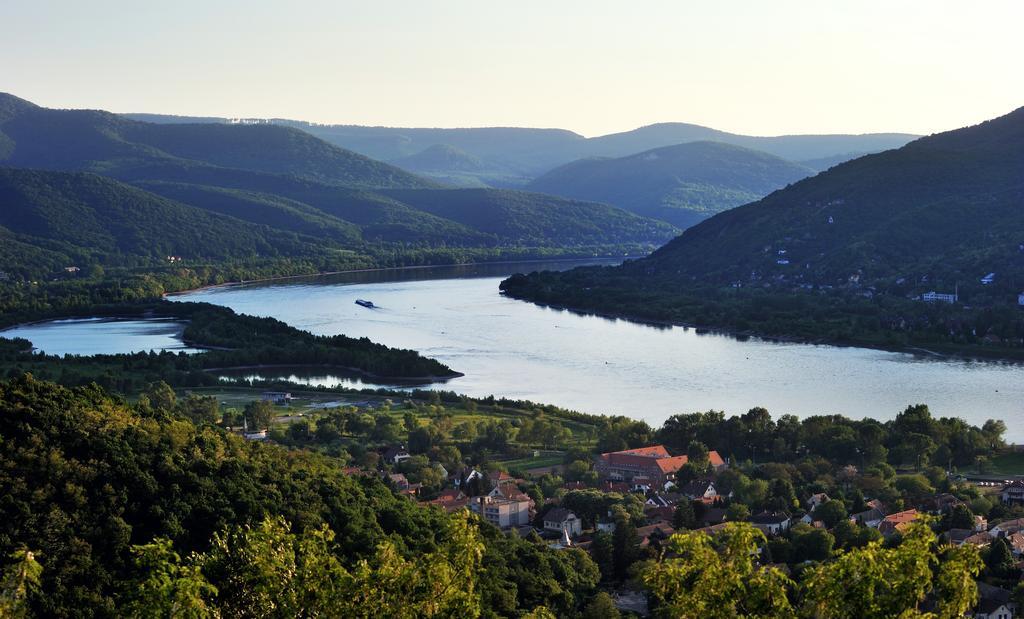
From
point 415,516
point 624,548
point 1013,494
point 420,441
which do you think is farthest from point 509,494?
point 1013,494

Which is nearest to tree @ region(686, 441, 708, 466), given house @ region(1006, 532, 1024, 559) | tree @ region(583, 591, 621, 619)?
house @ region(1006, 532, 1024, 559)

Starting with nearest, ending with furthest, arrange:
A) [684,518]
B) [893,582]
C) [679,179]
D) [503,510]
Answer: [893,582] → [684,518] → [503,510] → [679,179]

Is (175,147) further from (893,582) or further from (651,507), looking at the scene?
(893,582)

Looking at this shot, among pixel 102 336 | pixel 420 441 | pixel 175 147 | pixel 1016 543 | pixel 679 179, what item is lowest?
pixel 1016 543

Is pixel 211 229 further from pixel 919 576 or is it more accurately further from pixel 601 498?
pixel 919 576

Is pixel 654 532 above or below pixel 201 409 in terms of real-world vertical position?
below

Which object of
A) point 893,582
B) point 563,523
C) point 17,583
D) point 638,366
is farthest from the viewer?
point 638,366

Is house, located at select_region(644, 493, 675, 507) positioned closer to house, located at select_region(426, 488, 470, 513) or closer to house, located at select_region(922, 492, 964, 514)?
house, located at select_region(426, 488, 470, 513)

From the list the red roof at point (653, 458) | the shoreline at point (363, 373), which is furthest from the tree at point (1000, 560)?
the shoreline at point (363, 373)
